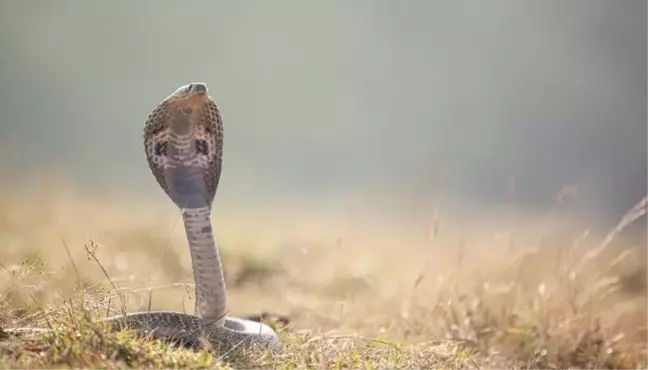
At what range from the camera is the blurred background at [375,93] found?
1004cm

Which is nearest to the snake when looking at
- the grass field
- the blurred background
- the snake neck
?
the snake neck

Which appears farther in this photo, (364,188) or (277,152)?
(277,152)

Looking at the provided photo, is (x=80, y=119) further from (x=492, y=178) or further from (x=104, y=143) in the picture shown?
(x=492, y=178)

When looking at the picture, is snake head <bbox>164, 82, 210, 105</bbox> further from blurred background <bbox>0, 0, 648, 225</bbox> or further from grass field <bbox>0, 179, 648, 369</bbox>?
blurred background <bbox>0, 0, 648, 225</bbox>

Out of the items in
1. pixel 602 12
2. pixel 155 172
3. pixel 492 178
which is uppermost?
pixel 602 12

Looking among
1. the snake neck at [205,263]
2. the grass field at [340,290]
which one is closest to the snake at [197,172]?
the snake neck at [205,263]

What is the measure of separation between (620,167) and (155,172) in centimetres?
740

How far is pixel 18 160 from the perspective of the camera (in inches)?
319

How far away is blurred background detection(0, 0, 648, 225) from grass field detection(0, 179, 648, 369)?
2488 millimetres

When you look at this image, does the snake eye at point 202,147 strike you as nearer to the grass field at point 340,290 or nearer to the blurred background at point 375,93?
the grass field at point 340,290

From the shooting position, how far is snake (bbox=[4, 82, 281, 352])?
2871 mm

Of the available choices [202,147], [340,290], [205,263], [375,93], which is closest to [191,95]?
[202,147]

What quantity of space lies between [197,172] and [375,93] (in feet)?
33.8

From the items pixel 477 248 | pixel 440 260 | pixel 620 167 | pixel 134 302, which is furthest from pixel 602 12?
pixel 134 302
